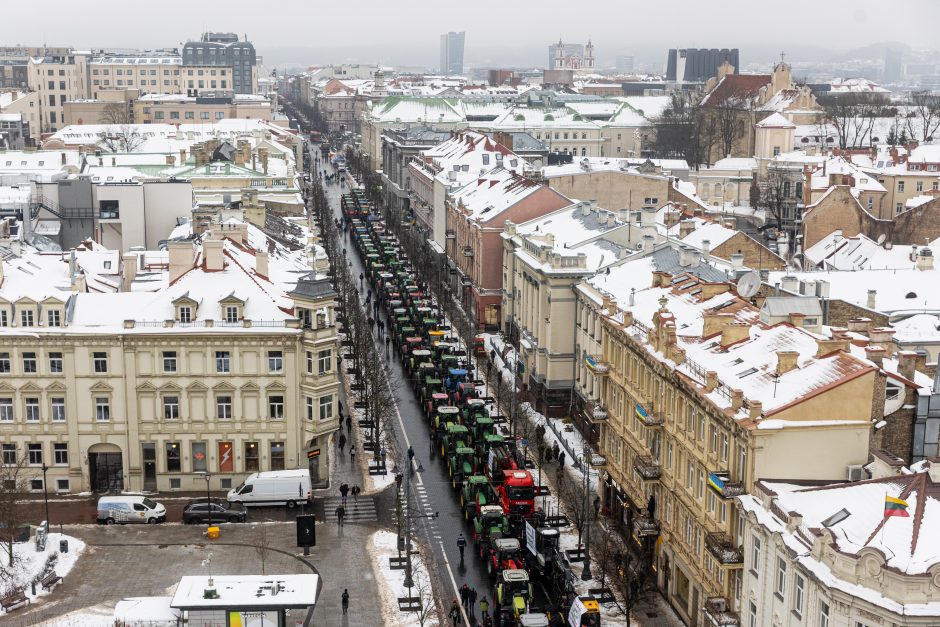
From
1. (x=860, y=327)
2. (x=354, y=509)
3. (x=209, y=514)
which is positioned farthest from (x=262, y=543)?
(x=860, y=327)

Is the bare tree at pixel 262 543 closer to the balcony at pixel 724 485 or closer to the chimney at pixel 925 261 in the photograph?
the balcony at pixel 724 485

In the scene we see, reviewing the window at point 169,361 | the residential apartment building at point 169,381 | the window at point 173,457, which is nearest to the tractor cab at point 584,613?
the residential apartment building at point 169,381

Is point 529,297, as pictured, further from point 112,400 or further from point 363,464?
point 112,400

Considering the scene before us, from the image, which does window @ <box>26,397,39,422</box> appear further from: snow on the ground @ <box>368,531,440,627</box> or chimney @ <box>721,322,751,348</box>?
chimney @ <box>721,322,751,348</box>

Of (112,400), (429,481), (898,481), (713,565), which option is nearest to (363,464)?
(429,481)

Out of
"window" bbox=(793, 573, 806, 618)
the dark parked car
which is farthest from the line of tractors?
the dark parked car

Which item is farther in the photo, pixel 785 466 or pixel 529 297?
pixel 529 297
